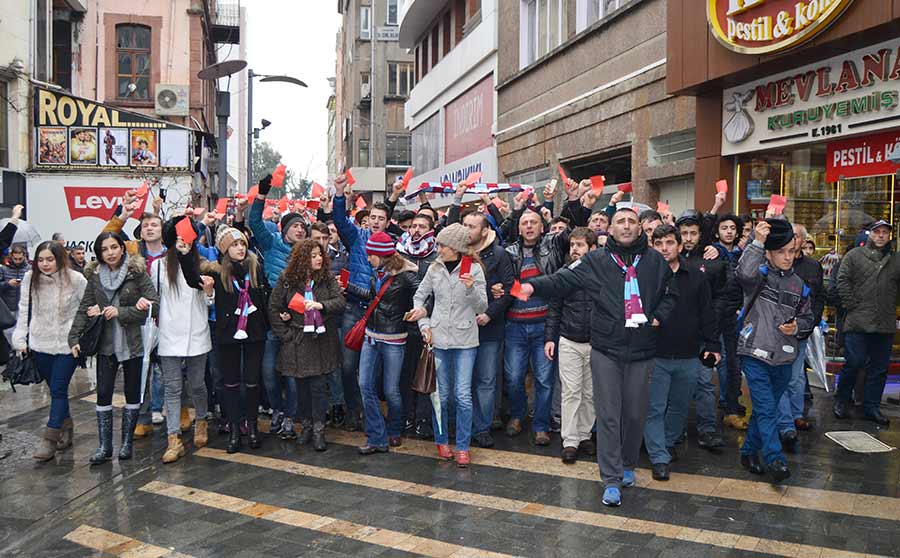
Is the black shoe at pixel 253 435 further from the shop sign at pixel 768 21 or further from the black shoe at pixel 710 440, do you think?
the shop sign at pixel 768 21

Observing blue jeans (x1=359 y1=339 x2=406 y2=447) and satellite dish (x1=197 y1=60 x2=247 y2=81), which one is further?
satellite dish (x1=197 y1=60 x2=247 y2=81)

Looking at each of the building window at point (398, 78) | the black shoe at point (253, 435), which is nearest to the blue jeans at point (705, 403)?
the black shoe at point (253, 435)

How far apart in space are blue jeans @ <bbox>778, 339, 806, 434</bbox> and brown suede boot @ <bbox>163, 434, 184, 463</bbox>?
5101 millimetres

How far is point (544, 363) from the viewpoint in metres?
7.43

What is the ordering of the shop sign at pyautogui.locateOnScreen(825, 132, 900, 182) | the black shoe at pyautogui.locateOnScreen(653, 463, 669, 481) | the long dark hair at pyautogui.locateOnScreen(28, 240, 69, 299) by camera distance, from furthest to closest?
the shop sign at pyautogui.locateOnScreen(825, 132, 900, 182) < the long dark hair at pyautogui.locateOnScreen(28, 240, 69, 299) < the black shoe at pyautogui.locateOnScreen(653, 463, 669, 481)

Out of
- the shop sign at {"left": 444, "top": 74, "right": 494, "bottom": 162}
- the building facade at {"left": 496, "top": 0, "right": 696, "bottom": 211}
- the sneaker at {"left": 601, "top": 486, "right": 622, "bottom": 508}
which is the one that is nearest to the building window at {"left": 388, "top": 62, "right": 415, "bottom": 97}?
the shop sign at {"left": 444, "top": 74, "right": 494, "bottom": 162}

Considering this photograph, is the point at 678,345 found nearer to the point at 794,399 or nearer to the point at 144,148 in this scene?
the point at 794,399

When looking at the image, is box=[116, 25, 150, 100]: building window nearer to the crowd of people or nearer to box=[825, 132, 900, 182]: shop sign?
the crowd of people

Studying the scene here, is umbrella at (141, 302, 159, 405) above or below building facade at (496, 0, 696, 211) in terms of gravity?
below

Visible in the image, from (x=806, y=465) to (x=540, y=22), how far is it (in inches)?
572

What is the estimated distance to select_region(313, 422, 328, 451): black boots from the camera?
24.0 feet

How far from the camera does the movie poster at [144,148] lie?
19344 mm

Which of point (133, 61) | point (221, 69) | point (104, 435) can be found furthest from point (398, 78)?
point (104, 435)

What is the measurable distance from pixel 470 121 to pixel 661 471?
19674 millimetres
